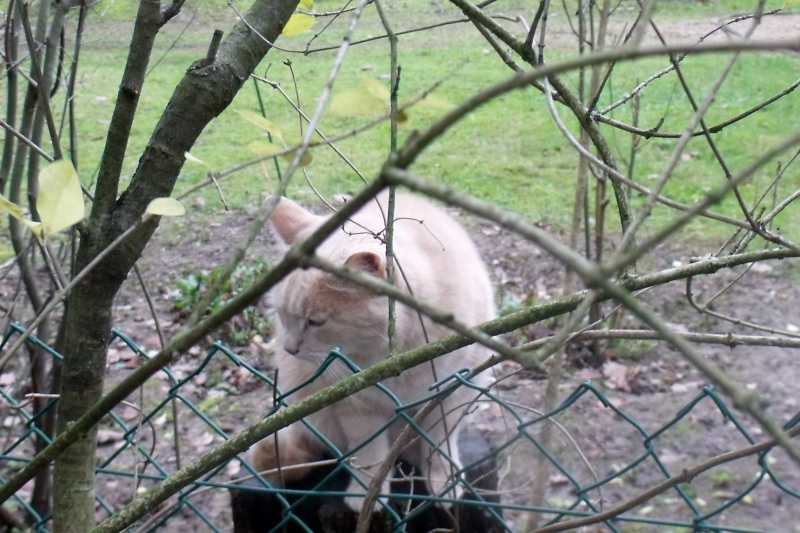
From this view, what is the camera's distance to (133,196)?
1.10m

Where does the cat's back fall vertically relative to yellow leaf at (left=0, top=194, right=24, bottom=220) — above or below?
above

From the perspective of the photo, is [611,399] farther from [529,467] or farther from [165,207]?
[165,207]

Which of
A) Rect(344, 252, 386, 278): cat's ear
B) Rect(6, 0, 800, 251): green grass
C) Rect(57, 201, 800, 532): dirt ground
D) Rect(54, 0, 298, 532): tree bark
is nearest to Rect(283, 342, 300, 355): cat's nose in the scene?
Rect(344, 252, 386, 278): cat's ear

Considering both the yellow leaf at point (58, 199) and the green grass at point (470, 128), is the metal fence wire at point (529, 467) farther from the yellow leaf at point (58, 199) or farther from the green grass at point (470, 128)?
the green grass at point (470, 128)

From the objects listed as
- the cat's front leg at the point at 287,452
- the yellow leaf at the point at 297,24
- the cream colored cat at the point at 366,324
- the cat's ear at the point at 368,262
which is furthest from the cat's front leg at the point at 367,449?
the yellow leaf at the point at 297,24

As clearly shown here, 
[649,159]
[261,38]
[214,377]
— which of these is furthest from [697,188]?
[261,38]

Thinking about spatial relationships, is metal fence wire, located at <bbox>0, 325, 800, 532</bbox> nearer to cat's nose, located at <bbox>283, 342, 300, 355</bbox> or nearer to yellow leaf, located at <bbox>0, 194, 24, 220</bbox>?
cat's nose, located at <bbox>283, 342, 300, 355</bbox>

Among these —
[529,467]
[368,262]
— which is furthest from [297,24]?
[529,467]

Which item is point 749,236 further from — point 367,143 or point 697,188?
point 367,143

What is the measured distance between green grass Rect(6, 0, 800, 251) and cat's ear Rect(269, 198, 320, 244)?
2.00 meters

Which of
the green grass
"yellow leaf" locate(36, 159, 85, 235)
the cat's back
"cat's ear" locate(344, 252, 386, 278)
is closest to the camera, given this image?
"yellow leaf" locate(36, 159, 85, 235)

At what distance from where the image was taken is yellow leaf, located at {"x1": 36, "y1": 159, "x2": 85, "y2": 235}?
2.50 feet

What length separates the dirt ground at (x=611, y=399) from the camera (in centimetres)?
270

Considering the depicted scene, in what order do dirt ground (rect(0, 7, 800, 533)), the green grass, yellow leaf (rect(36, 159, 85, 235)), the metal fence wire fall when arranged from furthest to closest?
1. the green grass
2. dirt ground (rect(0, 7, 800, 533))
3. the metal fence wire
4. yellow leaf (rect(36, 159, 85, 235))
